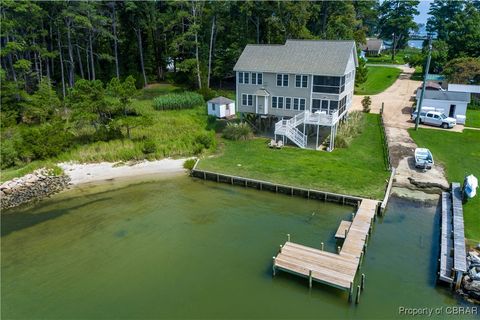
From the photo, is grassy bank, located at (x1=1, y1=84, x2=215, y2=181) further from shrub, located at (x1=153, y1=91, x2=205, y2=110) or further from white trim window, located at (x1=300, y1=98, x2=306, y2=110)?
white trim window, located at (x1=300, y1=98, x2=306, y2=110)

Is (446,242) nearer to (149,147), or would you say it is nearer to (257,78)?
(257,78)

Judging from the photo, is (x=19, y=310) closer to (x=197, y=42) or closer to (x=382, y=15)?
(x=197, y=42)

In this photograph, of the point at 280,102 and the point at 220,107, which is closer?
the point at 280,102

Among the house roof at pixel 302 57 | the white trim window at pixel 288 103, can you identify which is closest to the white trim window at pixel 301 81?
the house roof at pixel 302 57

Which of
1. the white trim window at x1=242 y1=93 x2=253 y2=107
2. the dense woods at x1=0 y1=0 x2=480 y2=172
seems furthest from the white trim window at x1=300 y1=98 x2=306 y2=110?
the dense woods at x1=0 y1=0 x2=480 y2=172

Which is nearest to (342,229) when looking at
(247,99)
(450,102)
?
(247,99)

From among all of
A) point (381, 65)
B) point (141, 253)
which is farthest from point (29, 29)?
point (381, 65)
